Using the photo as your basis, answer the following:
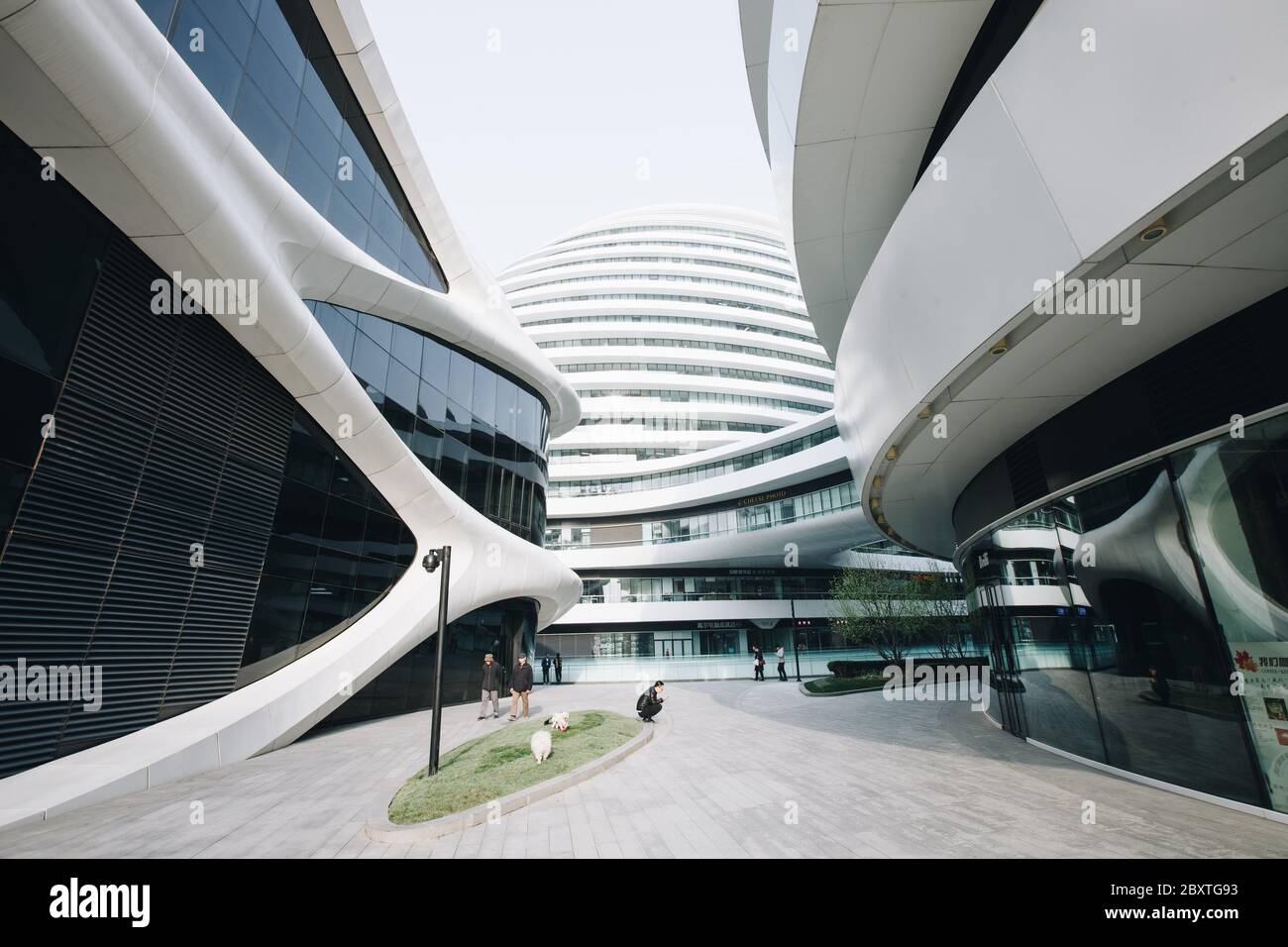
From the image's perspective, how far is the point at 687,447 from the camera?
5466cm

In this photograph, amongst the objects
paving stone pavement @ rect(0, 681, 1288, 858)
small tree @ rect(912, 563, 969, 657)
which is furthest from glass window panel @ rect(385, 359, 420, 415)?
small tree @ rect(912, 563, 969, 657)

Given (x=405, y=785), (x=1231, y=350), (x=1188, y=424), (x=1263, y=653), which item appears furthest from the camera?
(x=405, y=785)

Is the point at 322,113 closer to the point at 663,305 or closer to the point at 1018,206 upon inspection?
the point at 1018,206

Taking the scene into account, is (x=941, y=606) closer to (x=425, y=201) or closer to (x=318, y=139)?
(x=425, y=201)

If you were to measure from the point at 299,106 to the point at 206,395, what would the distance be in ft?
21.1

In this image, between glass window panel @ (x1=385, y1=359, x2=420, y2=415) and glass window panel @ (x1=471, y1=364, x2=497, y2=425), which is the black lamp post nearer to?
glass window panel @ (x1=385, y1=359, x2=420, y2=415)

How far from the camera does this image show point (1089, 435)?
7.64 meters

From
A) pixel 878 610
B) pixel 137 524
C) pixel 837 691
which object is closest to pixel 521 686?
pixel 137 524

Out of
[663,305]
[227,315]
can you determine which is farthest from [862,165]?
[663,305]

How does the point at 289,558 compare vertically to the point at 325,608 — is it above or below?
above

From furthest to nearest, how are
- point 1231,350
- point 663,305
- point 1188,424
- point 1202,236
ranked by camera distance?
point 663,305 → point 1188,424 → point 1231,350 → point 1202,236

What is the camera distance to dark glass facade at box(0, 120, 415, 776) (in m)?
6.55

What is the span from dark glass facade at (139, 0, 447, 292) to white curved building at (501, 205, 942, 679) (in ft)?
88.3
